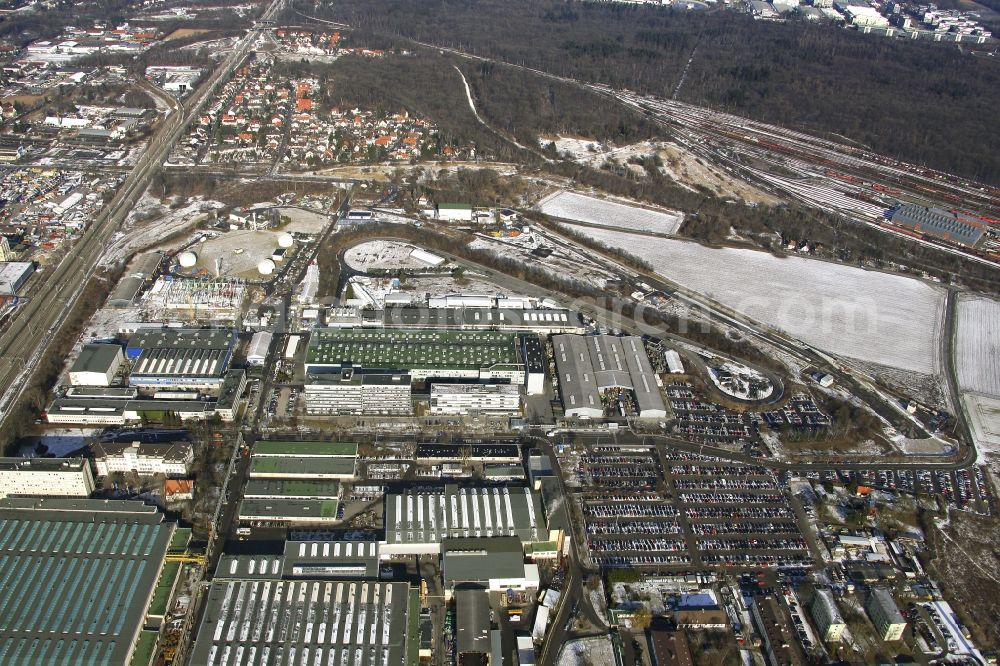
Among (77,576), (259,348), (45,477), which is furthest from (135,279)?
(77,576)

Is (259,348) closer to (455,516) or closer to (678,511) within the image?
(455,516)

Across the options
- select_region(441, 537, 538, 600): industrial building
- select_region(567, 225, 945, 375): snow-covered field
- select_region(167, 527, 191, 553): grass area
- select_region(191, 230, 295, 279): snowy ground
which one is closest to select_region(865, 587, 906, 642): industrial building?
select_region(441, 537, 538, 600): industrial building

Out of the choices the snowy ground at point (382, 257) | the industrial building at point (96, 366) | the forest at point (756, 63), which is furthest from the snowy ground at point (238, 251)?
the forest at point (756, 63)

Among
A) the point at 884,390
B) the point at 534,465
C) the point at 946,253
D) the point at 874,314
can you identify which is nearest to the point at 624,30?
the point at 946,253

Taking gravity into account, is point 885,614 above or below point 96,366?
above

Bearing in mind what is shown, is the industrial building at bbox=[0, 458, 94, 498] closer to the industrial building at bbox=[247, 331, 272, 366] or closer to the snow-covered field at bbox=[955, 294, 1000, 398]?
the industrial building at bbox=[247, 331, 272, 366]
